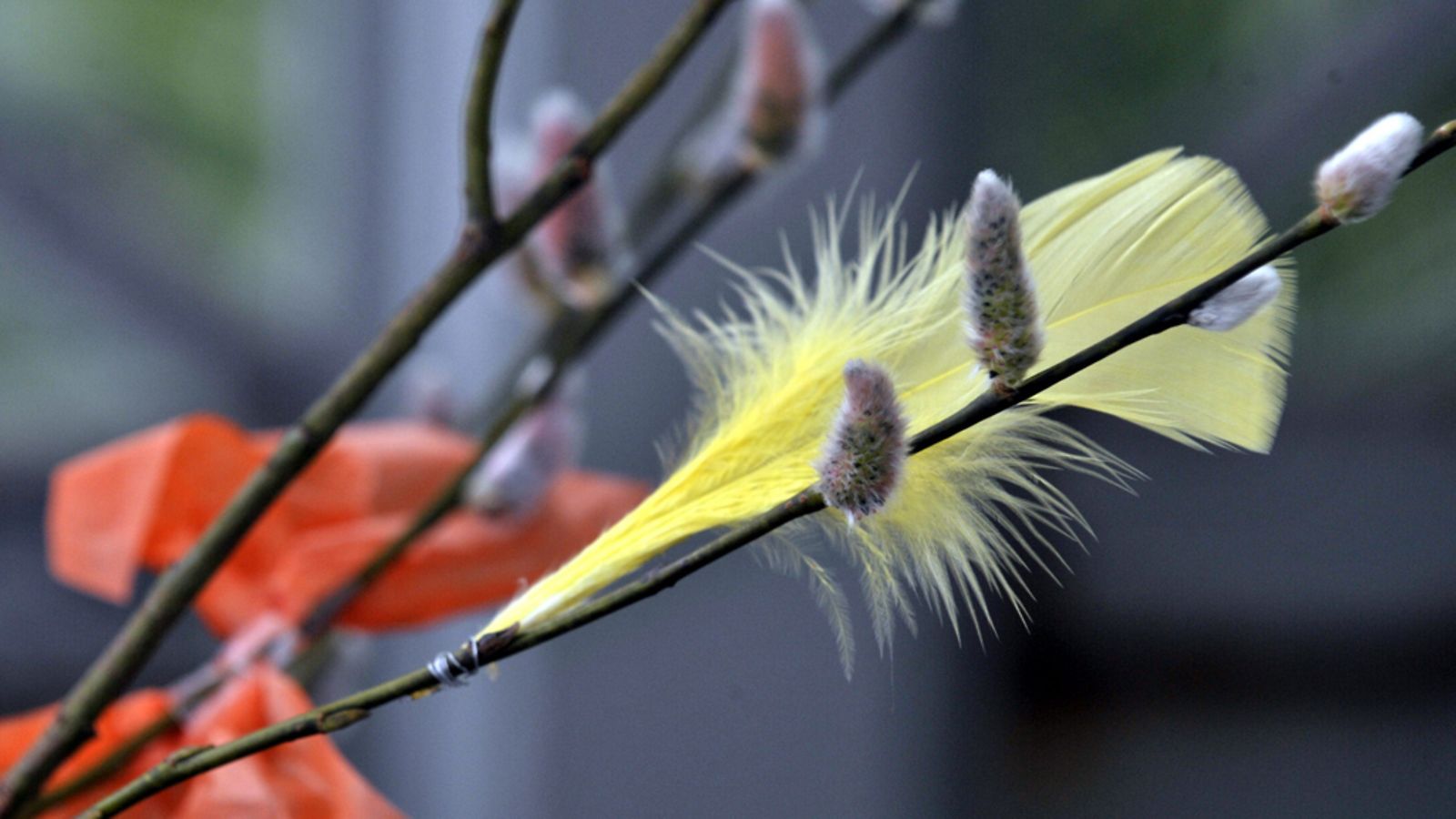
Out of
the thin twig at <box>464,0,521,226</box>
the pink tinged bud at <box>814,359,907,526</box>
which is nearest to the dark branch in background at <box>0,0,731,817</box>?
the thin twig at <box>464,0,521,226</box>

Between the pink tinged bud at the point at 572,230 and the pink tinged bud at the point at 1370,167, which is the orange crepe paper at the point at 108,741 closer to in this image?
the pink tinged bud at the point at 572,230

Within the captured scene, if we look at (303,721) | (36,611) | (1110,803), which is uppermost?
(36,611)

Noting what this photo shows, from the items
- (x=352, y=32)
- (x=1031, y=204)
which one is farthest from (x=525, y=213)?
(x=352, y=32)

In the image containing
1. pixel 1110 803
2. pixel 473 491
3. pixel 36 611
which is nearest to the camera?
pixel 473 491

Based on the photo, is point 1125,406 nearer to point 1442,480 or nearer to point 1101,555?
point 1442,480

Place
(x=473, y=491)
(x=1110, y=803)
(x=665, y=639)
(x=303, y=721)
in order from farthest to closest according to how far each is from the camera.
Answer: (x=665, y=639), (x=1110, y=803), (x=473, y=491), (x=303, y=721)

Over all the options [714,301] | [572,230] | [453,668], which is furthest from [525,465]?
[714,301]

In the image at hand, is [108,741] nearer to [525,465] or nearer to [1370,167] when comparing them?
[525,465]
